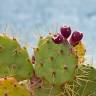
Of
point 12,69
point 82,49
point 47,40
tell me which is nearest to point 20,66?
point 12,69

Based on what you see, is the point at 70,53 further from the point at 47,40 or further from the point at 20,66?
the point at 20,66

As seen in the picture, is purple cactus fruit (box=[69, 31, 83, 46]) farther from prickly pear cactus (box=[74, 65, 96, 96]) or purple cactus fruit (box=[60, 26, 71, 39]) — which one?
prickly pear cactus (box=[74, 65, 96, 96])

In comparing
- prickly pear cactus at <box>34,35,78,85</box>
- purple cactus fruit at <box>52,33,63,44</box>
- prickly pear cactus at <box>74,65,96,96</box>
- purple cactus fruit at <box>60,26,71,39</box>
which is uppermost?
purple cactus fruit at <box>60,26,71,39</box>

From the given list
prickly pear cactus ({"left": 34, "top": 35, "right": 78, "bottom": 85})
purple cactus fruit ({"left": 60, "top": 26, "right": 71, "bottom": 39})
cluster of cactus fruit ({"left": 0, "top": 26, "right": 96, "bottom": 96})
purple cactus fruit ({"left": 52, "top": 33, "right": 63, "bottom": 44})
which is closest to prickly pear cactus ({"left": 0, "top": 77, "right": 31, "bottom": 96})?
cluster of cactus fruit ({"left": 0, "top": 26, "right": 96, "bottom": 96})

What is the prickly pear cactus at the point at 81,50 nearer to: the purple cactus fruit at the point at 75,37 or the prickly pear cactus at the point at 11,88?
the purple cactus fruit at the point at 75,37

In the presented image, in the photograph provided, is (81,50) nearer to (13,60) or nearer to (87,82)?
(87,82)

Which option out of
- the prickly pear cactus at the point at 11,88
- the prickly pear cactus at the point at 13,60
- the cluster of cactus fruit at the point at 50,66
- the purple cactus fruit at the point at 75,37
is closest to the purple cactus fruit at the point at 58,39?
the cluster of cactus fruit at the point at 50,66
